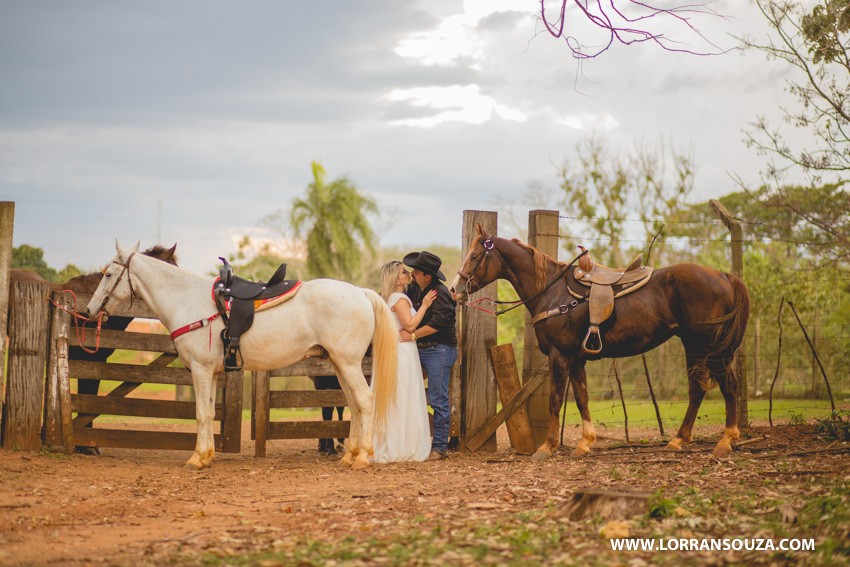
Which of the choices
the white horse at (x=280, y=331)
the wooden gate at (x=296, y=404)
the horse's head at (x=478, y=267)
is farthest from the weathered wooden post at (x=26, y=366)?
the horse's head at (x=478, y=267)

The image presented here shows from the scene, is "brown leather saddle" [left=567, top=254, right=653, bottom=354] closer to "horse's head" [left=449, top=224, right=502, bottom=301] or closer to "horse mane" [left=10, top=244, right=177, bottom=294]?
"horse's head" [left=449, top=224, right=502, bottom=301]

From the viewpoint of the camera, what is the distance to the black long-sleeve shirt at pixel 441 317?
317 inches

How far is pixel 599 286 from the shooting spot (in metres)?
7.66

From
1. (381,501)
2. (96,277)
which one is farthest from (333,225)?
(381,501)

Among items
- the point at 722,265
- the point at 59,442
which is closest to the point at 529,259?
the point at 59,442

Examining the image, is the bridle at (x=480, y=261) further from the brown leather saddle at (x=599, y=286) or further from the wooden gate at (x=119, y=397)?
the wooden gate at (x=119, y=397)

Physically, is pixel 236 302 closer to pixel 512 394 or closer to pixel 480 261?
pixel 480 261

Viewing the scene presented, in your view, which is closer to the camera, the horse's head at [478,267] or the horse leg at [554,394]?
the horse leg at [554,394]

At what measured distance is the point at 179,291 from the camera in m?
7.66

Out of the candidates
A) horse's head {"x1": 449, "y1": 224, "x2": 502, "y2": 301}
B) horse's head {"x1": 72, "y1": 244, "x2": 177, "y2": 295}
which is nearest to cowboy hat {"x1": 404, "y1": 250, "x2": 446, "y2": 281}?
horse's head {"x1": 449, "y1": 224, "x2": 502, "y2": 301}

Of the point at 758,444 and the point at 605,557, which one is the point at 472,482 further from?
the point at 758,444

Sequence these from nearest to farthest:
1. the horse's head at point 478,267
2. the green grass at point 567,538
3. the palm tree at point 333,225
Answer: the green grass at point 567,538 → the horse's head at point 478,267 → the palm tree at point 333,225

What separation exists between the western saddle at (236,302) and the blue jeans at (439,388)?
1.63 m

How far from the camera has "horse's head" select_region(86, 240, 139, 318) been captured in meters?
7.57
